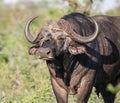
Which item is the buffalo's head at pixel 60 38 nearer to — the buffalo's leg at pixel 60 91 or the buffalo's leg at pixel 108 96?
the buffalo's leg at pixel 60 91

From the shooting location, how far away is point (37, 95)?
11.2 m

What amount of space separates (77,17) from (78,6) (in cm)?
491

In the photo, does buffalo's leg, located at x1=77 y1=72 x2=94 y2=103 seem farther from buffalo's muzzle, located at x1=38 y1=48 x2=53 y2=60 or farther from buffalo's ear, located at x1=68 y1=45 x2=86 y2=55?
buffalo's muzzle, located at x1=38 y1=48 x2=53 y2=60

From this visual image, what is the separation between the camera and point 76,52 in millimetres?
8867

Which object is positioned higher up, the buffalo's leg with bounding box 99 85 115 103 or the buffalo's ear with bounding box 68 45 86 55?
the buffalo's ear with bounding box 68 45 86 55

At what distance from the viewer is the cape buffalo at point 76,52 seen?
8.82 meters

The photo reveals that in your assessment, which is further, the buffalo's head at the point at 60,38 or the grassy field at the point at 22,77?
the grassy field at the point at 22,77

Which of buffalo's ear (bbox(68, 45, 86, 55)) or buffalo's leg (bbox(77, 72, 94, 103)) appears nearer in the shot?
buffalo's ear (bbox(68, 45, 86, 55))

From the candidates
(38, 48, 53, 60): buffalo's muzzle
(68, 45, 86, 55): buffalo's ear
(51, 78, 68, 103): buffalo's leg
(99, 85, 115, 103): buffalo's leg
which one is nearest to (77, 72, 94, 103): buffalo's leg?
(51, 78, 68, 103): buffalo's leg

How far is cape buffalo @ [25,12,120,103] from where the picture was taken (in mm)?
8817

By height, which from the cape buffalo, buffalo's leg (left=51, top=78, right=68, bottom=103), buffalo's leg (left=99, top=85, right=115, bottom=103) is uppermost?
the cape buffalo

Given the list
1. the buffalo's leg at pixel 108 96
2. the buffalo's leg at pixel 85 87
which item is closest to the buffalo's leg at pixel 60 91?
the buffalo's leg at pixel 85 87

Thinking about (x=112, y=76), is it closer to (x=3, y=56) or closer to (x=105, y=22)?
(x=105, y=22)

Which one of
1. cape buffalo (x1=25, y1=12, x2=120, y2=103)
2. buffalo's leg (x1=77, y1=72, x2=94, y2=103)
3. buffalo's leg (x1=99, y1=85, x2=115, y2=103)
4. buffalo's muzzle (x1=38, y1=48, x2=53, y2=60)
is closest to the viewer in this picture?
buffalo's muzzle (x1=38, y1=48, x2=53, y2=60)
